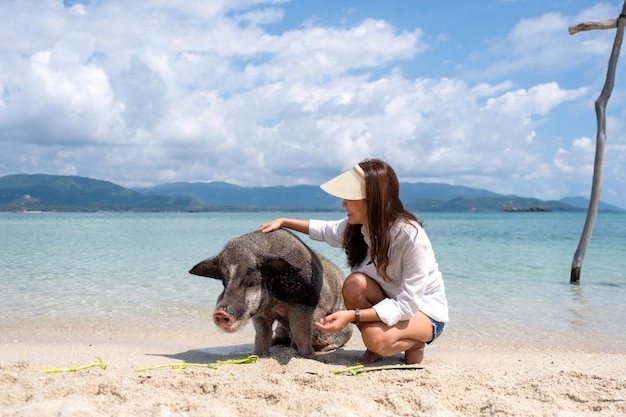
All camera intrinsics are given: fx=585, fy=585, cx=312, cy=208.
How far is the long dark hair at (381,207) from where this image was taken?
15.6ft

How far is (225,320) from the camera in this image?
186 inches

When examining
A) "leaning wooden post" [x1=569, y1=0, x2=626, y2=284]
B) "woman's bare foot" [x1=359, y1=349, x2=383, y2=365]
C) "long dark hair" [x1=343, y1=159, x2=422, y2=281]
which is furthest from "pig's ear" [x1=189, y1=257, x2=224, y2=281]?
"leaning wooden post" [x1=569, y1=0, x2=626, y2=284]

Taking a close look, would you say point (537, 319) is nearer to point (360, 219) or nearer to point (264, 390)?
point (360, 219)

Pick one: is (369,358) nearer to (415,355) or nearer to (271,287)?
(415,355)

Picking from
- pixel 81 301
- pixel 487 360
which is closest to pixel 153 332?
pixel 81 301

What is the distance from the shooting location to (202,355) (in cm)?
591

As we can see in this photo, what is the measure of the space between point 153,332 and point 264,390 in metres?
3.93

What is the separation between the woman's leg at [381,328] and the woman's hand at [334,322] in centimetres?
36

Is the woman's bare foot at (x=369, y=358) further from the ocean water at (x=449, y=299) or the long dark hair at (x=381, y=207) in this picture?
the ocean water at (x=449, y=299)

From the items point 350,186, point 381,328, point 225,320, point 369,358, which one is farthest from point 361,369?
point 350,186

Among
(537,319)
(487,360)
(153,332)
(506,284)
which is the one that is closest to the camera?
(487,360)

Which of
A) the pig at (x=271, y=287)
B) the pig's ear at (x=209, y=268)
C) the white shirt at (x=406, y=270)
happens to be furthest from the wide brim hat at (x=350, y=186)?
the pig's ear at (x=209, y=268)

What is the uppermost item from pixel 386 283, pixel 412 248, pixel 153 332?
pixel 412 248

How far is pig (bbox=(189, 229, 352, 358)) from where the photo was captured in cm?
490
